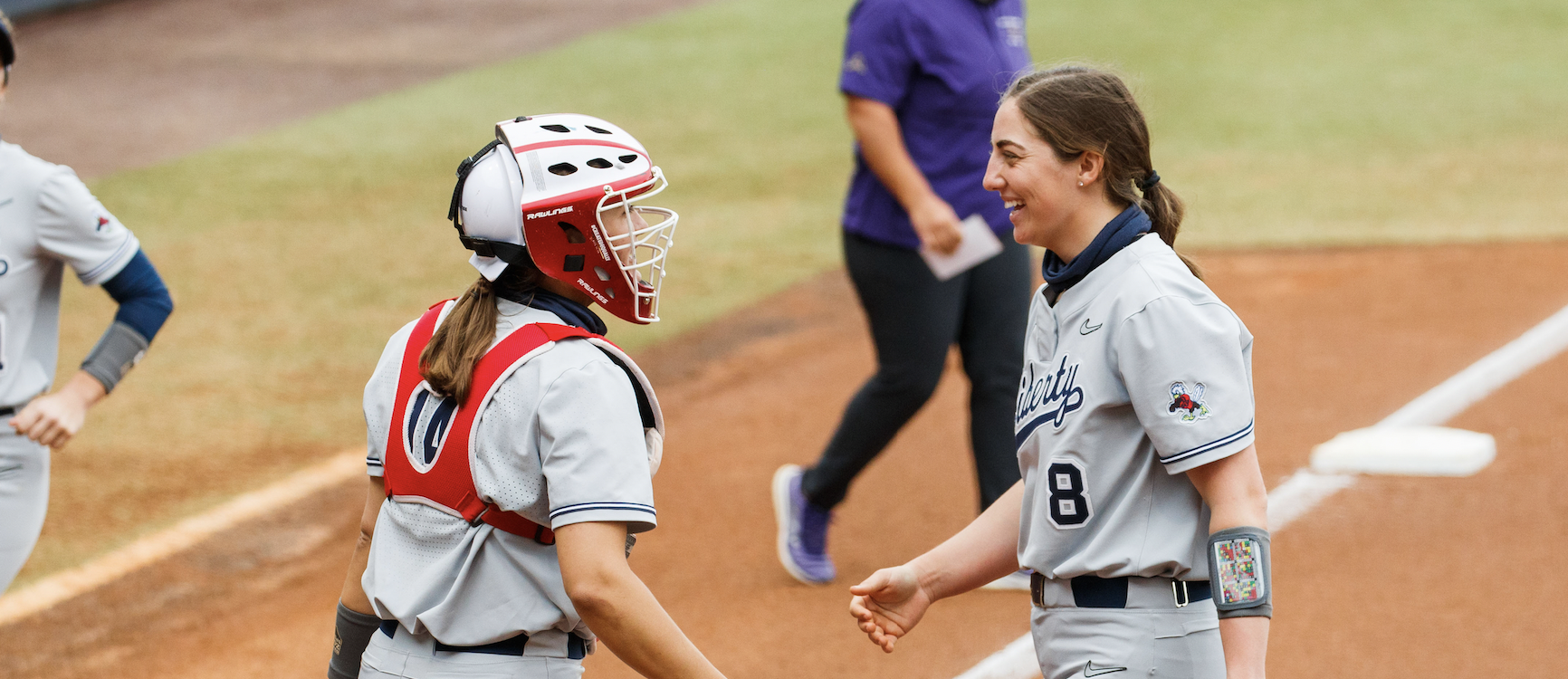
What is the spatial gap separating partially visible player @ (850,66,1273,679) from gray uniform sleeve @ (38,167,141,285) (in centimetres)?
225

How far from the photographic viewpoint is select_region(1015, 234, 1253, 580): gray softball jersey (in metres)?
2.41

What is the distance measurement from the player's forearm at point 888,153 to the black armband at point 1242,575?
2.36 meters

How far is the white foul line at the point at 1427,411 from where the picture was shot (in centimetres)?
444

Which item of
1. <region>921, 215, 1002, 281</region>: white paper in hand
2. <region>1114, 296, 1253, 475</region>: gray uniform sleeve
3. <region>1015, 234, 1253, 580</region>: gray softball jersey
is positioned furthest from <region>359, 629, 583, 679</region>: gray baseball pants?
<region>921, 215, 1002, 281</region>: white paper in hand

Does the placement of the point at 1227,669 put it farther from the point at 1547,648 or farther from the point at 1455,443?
the point at 1455,443

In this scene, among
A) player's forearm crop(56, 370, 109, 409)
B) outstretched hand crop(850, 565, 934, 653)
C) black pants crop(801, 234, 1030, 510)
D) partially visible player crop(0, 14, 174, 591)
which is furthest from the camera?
black pants crop(801, 234, 1030, 510)

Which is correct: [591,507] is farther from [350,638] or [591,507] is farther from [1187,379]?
[1187,379]

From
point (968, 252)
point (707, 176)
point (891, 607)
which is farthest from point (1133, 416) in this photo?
point (707, 176)

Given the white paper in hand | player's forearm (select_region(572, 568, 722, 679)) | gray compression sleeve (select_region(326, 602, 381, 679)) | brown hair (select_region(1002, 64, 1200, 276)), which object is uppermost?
brown hair (select_region(1002, 64, 1200, 276))

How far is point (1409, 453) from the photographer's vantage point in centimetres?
589

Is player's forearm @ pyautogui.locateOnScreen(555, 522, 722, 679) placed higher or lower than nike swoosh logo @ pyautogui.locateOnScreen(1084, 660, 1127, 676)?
higher

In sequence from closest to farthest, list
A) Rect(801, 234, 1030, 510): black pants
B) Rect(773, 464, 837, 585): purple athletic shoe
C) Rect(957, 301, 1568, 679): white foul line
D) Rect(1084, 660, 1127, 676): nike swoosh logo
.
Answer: Rect(1084, 660, 1127, 676): nike swoosh logo < Rect(957, 301, 1568, 679): white foul line < Rect(801, 234, 1030, 510): black pants < Rect(773, 464, 837, 585): purple athletic shoe

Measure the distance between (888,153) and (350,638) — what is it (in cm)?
249

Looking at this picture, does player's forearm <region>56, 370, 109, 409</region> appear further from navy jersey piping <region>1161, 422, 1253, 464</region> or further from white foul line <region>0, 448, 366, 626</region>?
navy jersey piping <region>1161, 422, 1253, 464</region>
